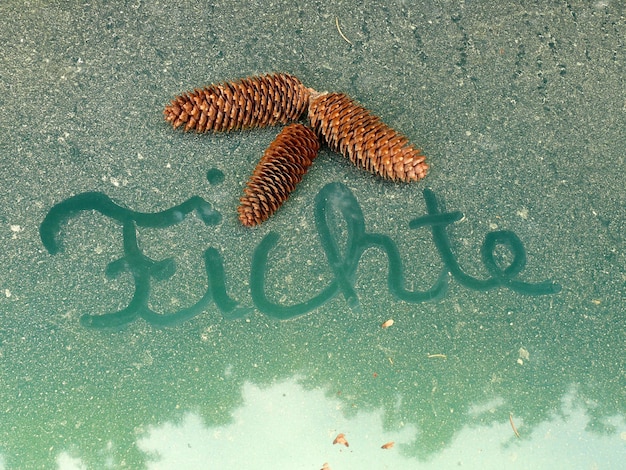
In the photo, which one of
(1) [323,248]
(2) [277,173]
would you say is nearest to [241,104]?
(2) [277,173]

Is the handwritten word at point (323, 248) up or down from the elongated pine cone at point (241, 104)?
down

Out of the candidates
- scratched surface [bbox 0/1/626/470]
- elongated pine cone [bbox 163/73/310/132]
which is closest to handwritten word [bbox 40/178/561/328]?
scratched surface [bbox 0/1/626/470]

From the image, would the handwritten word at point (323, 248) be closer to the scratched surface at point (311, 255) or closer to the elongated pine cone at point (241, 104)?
the scratched surface at point (311, 255)

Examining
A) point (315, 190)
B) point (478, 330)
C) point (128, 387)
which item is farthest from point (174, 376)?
point (478, 330)

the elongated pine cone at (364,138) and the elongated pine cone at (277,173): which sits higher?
the elongated pine cone at (364,138)

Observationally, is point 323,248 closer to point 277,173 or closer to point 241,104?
point 277,173

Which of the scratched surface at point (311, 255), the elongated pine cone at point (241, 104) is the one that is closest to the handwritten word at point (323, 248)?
the scratched surface at point (311, 255)
